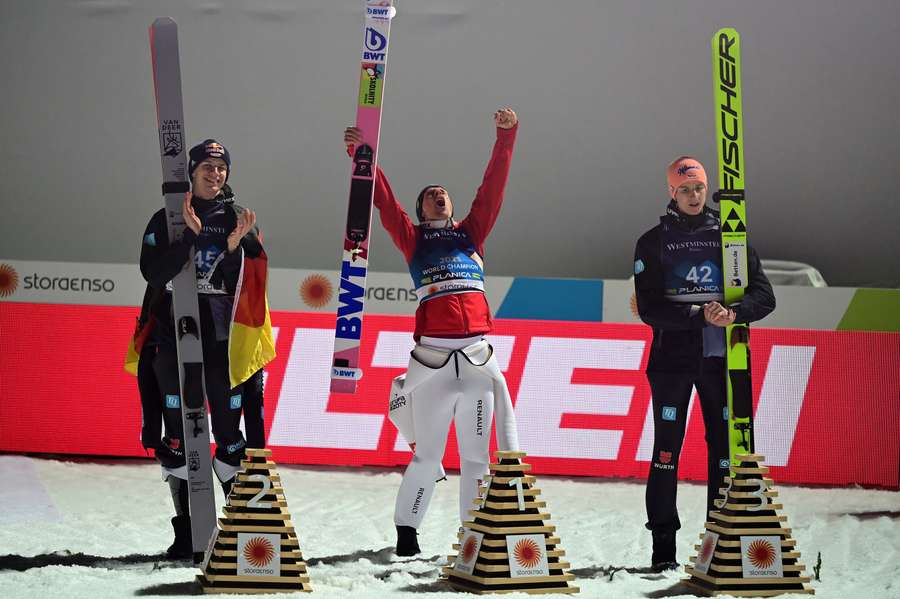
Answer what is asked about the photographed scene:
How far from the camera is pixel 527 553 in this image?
4.30m

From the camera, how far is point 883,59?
32.6ft

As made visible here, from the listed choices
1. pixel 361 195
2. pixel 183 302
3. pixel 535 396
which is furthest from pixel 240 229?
pixel 535 396

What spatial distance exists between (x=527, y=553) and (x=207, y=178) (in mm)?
2017

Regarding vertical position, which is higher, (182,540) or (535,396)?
(535,396)

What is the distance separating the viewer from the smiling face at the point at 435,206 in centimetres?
501

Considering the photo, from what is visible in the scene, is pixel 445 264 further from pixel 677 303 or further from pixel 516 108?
pixel 516 108

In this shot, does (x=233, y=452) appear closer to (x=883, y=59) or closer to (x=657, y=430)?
(x=657, y=430)

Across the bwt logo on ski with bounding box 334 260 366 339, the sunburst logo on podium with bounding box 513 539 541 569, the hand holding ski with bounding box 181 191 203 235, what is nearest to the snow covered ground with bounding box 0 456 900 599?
the sunburst logo on podium with bounding box 513 539 541 569

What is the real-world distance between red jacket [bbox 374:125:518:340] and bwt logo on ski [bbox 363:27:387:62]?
0.50 metres

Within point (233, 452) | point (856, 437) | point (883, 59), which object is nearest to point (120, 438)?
point (233, 452)

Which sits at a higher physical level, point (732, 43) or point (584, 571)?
point (732, 43)

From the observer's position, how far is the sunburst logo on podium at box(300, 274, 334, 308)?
24.9 ft

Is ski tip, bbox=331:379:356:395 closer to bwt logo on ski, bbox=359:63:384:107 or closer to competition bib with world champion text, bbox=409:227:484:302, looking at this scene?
competition bib with world champion text, bbox=409:227:484:302

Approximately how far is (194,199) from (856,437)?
4.61 m
